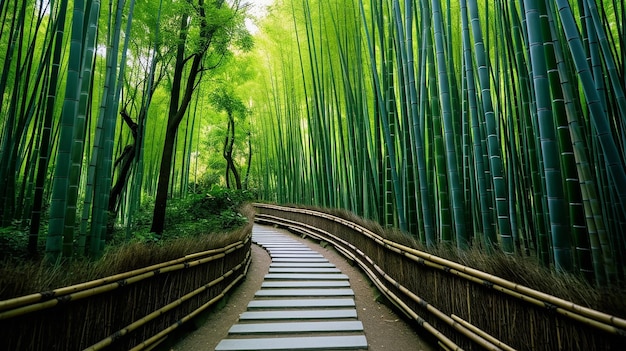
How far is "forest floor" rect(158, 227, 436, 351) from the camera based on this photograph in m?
1.98

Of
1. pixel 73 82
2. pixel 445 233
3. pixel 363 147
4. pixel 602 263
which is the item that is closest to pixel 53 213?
pixel 73 82

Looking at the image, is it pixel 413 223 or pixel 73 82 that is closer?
pixel 73 82

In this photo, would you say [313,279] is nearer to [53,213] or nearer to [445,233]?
[445,233]

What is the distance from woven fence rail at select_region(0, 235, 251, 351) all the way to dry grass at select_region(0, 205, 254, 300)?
0.05 meters

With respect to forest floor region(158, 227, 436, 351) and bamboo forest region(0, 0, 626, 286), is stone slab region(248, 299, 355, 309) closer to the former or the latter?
forest floor region(158, 227, 436, 351)

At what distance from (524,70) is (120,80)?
270 centimetres

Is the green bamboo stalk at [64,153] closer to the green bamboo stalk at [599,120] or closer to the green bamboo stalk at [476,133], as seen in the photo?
the green bamboo stalk at [476,133]

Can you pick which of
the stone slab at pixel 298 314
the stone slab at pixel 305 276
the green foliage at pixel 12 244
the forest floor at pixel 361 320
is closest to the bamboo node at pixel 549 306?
the forest floor at pixel 361 320

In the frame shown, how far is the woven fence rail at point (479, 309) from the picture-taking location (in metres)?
0.95

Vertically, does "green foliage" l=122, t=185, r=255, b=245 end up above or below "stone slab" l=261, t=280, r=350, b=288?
above

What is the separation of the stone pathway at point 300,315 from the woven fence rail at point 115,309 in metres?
0.39

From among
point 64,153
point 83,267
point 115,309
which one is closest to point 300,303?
point 115,309

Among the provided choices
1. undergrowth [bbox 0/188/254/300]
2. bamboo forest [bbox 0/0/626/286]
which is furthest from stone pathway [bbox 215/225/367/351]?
bamboo forest [bbox 0/0/626/286]

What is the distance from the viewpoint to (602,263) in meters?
1.23
